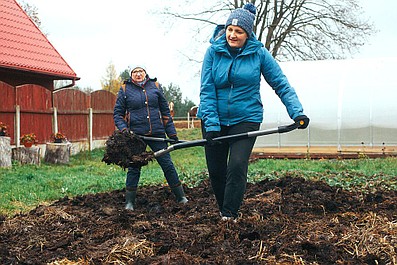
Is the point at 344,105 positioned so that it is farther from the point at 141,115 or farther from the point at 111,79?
the point at 111,79

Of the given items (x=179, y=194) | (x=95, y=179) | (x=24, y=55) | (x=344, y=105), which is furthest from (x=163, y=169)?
(x=24, y=55)

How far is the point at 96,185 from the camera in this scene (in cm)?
917

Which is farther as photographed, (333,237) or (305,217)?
(305,217)

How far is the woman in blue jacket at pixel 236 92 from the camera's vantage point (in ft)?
16.7

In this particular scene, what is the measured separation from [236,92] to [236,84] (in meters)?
0.07

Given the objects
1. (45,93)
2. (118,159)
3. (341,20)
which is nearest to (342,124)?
(45,93)

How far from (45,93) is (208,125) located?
12.0 meters

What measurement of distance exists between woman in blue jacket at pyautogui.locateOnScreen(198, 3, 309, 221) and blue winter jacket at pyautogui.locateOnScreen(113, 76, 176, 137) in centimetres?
161

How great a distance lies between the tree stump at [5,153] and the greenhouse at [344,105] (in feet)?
23.5

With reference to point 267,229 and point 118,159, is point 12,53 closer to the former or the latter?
point 118,159

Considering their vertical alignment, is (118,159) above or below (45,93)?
below

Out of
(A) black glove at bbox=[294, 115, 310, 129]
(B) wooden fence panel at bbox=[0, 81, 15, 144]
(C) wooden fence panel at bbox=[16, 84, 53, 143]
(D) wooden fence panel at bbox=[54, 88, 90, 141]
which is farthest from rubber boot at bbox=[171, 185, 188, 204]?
(D) wooden fence panel at bbox=[54, 88, 90, 141]

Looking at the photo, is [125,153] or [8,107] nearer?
[125,153]

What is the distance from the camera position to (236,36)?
16.7 ft
